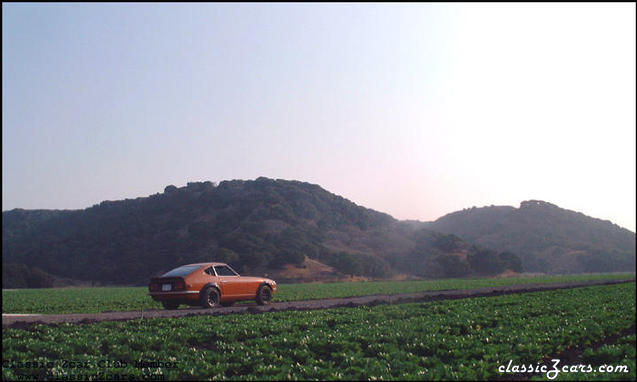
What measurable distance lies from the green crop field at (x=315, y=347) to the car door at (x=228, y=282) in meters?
5.06

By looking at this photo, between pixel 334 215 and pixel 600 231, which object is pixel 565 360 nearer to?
pixel 334 215

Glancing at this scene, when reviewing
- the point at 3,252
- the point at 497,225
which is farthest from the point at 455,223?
the point at 3,252

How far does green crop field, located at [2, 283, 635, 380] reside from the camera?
8.59 meters

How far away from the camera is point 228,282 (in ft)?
66.5

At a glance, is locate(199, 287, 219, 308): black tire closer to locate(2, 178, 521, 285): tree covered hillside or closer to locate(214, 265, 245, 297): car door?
locate(214, 265, 245, 297): car door

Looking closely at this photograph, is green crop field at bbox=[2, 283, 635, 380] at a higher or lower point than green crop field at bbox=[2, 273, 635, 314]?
higher

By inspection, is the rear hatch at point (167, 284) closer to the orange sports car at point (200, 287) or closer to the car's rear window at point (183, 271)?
the orange sports car at point (200, 287)

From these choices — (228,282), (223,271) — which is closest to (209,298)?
(228,282)

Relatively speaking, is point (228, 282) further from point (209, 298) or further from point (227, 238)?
point (227, 238)

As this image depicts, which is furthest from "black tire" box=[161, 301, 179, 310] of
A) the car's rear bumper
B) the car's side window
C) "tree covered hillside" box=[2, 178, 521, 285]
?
"tree covered hillside" box=[2, 178, 521, 285]

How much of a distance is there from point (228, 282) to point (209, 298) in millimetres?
1209

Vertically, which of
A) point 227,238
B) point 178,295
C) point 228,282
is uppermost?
point 227,238

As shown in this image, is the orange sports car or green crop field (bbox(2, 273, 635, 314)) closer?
the orange sports car

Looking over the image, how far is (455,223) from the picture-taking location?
15900 cm
